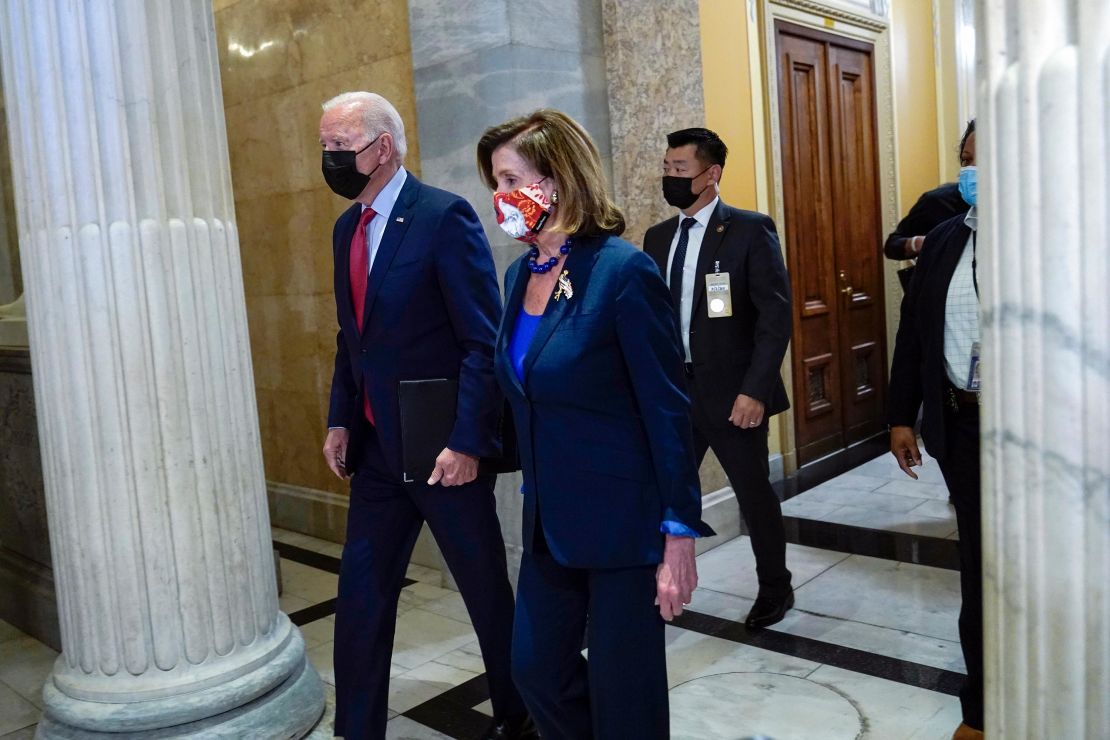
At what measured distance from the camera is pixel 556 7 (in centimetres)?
399

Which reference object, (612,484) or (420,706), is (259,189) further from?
(612,484)

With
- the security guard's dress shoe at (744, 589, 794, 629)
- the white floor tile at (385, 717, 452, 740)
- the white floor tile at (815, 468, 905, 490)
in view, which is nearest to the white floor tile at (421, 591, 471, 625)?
the white floor tile at (385, 717, 452, 740)

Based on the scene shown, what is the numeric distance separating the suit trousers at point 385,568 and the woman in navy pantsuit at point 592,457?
23.2 inches

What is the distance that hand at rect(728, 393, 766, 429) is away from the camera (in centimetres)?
348

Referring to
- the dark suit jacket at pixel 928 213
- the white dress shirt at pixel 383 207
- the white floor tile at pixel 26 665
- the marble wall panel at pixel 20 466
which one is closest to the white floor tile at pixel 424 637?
the white floor tile at pixel 26 665

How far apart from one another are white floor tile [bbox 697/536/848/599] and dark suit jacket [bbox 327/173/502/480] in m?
1.99

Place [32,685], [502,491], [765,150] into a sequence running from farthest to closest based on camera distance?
[765,150], [502,491], [32,685]

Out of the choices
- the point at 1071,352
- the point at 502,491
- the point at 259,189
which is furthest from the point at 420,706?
the point at 259,189

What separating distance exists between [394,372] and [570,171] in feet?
2.78

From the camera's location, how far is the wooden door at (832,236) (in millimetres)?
6168

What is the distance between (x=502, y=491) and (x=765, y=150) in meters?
2.98

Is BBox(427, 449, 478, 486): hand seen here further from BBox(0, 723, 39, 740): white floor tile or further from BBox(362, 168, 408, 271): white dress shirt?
BBox(0, 723, 39, 740): white floor tile

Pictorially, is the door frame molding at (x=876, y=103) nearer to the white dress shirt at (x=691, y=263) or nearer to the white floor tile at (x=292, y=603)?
the white dress shirt at (x=691, y=263)

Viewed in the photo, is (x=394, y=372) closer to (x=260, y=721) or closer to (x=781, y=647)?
(x=260, y=721)
